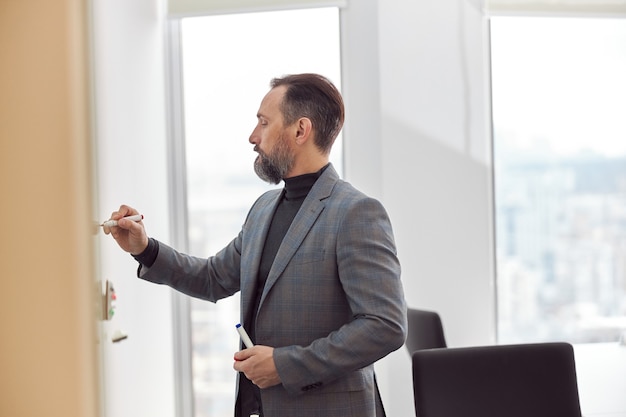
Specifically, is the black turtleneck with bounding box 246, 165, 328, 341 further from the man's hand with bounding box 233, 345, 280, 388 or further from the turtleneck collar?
the man's hand with bounding box 233, 345, 280, 388

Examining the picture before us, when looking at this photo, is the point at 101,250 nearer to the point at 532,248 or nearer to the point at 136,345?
the point at 136,345

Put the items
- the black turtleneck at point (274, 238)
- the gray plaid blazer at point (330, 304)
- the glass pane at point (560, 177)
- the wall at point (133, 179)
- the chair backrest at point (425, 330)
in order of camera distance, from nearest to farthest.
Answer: the gray plaid blazer at point (330, 304), the black turtleneck at point (274, 238), the wall at point (133, 179), the chair backrest at point (425, 330), the glass pane at point (560, 177)

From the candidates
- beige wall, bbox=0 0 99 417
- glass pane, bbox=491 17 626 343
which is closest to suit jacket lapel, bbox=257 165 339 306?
beige wall, bbox=0 0 99 417

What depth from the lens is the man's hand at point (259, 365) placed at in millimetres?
1893

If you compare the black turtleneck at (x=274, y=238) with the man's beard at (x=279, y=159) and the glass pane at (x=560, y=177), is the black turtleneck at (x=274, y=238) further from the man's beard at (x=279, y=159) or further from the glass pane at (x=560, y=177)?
the glass pane at (x=560, y=177)

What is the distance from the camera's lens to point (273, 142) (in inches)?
84.5

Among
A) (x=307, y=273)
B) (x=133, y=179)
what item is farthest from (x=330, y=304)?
(x=133, y=179)

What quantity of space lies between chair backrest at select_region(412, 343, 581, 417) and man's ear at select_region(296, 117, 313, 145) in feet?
2.31

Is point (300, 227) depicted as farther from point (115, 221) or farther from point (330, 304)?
point (115, 221)

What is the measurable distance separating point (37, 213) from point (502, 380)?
1425 mm

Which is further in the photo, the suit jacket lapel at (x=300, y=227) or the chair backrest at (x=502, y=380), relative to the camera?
the chair backrest at (x=502, y=380)

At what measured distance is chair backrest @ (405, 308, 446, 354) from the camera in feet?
10.5

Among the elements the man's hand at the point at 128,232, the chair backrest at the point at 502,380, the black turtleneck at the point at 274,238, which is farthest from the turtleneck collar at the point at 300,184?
the chair backrest at the point at 502,380

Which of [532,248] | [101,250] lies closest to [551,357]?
[101,250]
